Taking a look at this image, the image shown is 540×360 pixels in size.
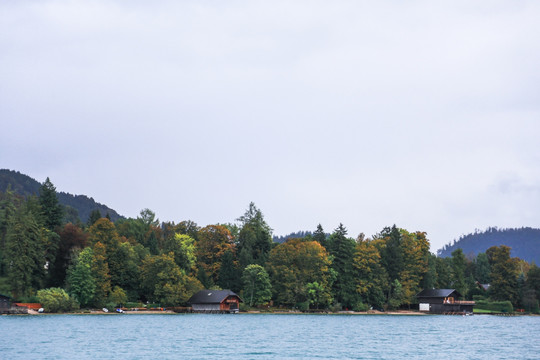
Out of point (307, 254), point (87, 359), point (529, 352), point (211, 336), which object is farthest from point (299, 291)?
point (87, 359)

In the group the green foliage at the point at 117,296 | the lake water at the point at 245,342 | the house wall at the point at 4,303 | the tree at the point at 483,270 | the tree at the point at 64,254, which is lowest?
the lake water at the point at 245,342

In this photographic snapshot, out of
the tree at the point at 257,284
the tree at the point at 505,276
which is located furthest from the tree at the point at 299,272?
the tree at the point at 505,276

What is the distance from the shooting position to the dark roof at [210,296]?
4176 inches

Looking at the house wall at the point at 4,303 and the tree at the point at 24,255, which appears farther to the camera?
the tree at the point at 24,255

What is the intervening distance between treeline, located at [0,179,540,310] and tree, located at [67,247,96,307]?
0.16m

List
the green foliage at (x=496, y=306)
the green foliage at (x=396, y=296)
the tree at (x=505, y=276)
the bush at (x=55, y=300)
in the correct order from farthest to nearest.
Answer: the tree at (x=505, y=276) < the green foliage at (x=496, y=306) < the green foliage at (x=396, y=296) < the bush at (x=55, y=300)

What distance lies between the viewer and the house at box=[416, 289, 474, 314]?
122 metres

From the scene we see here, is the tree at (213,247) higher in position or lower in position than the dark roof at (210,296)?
higher

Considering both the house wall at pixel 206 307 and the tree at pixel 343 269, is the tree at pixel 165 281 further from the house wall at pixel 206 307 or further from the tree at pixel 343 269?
the tree at pixel 343 269

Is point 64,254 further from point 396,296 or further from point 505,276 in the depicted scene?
point 505,276

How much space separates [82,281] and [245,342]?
161 feet

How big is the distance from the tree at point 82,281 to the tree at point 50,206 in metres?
15.5

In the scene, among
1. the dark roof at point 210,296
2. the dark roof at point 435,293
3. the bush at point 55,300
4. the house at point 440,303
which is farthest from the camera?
the dark roof at point 435,293

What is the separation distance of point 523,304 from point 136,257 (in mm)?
83381
